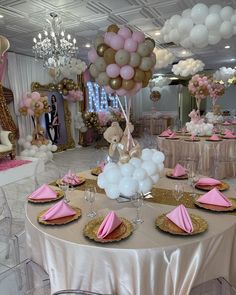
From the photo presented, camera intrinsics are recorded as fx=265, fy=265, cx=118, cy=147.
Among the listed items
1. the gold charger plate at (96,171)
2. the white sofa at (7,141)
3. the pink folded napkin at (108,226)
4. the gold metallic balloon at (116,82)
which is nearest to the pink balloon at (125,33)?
the gold metallic balloon at (116,82)

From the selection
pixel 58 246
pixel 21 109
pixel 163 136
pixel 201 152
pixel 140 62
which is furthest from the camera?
pixel 21 109

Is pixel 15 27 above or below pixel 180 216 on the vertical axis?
above

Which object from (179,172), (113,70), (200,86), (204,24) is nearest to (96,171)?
Result: (179,172)

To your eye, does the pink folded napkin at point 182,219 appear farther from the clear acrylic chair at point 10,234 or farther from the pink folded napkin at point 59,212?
the clear acrylic chair at point 10,234

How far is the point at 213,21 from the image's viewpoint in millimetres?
3320

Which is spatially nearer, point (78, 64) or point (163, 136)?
point (163, 136)

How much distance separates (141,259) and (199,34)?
121 inches

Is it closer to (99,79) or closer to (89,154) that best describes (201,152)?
(99,79)

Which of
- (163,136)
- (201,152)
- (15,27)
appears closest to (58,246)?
(201,152)

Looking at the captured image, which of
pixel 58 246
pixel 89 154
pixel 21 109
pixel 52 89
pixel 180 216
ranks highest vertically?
pixel 52 89

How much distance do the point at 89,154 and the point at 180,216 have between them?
6.92 metres

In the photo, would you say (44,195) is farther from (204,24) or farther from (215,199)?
(204,24)

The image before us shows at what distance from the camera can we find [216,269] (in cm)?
157

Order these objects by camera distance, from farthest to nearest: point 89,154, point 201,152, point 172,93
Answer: point 172,93, point 89,154, point 201,152
